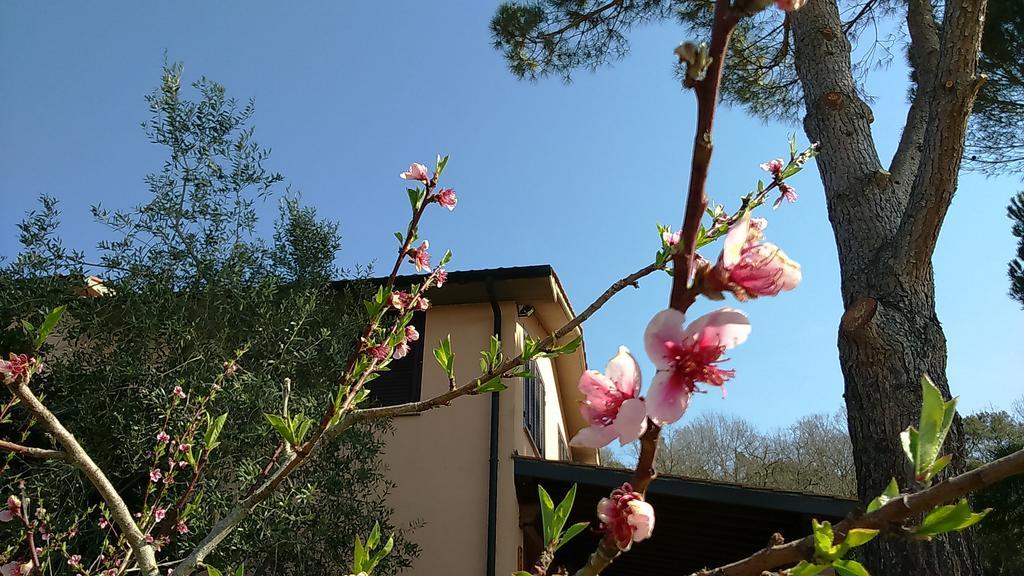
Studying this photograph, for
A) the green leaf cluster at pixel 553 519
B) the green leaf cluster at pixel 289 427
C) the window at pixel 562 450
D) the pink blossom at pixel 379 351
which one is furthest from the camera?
the window at pixel 562 450

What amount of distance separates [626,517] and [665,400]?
12 cm

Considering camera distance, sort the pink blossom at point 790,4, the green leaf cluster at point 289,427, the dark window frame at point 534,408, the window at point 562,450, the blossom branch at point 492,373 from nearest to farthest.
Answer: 1. the pink blossom at point 790,4
2. the green leaf cluster at point 289,427
3. the blossom branch at point 492,373
4. the dark window frame at point 534,408
5. the window at point 562,450

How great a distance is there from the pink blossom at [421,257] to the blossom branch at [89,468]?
98 cm

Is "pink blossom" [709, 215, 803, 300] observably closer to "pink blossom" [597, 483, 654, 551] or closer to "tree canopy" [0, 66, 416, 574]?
"pink blossom" [597, 483, 654, 551]

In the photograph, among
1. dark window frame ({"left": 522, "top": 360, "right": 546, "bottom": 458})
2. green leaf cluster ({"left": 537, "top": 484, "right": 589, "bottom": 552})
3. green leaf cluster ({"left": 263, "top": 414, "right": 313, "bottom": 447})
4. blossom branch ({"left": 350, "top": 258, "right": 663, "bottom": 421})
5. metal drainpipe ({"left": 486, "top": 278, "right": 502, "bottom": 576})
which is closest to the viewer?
green leaf cluster ({"left": 537, "top": 484, "right": 589, "bottom": 552})

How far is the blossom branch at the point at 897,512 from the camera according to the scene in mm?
576

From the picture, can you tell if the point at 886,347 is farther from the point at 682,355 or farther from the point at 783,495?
the point at 682,355

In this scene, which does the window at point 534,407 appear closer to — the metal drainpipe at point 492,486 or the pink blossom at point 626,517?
the metal drainpipe at point 492,486

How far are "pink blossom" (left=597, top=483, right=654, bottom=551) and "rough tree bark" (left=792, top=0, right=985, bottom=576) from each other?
9.88 ft

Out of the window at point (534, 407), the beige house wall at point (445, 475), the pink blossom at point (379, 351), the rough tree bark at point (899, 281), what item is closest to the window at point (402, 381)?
the beige house wall at point (445, 475)

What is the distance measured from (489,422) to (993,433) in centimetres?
1689

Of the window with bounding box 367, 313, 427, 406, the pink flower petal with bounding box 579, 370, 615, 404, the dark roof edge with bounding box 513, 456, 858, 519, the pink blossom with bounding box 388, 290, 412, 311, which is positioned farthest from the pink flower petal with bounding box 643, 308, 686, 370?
the window with bounding box 367, 313, 427, 406

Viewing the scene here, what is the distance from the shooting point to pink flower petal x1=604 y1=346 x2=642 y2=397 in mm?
743

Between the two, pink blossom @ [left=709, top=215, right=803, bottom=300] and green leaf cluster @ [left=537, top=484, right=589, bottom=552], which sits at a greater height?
pink blossom @ [left=709, top=215, right=803, bottom=300]
